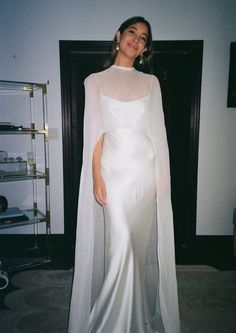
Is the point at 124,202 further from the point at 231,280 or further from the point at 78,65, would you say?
the point at 78,65

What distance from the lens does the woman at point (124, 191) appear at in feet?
5.14

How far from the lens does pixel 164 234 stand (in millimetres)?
1689

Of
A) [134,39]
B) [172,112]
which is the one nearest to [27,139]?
[172,112]

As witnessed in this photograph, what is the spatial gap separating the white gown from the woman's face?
0.39ft

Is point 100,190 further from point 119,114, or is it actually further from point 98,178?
point 119,114

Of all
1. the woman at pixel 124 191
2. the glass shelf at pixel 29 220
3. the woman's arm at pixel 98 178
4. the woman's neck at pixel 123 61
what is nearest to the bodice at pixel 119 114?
the woman at pixel 124 191

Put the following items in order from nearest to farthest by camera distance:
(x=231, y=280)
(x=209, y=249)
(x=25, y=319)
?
(x=25, y=319)
(x=231, y=280)
(x=209, y=249)

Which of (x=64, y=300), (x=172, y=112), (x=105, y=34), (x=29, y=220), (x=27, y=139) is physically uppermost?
(x=105, y=34)

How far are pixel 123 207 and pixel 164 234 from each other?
33 centimetres

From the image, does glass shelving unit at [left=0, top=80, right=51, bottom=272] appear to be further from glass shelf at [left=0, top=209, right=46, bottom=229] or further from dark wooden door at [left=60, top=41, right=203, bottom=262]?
dark wooden door at [left=60, top=41, right=203, bottom=262]

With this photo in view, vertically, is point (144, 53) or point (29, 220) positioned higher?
point (144, 53)

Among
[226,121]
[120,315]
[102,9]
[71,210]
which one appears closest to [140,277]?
[120,315]

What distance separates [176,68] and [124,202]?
211 cm

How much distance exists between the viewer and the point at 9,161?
9.18 ft
